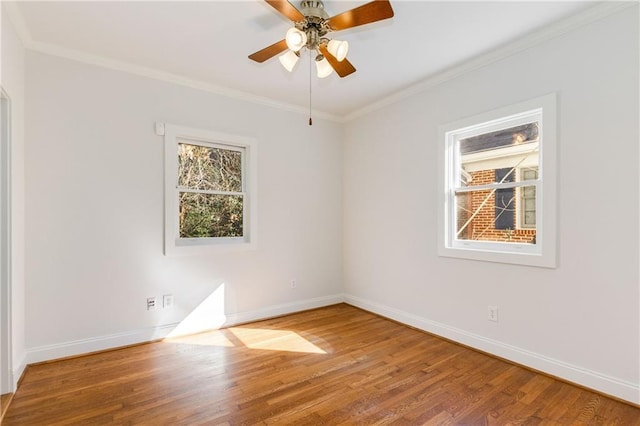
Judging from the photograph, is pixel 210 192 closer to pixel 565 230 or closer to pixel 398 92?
pixel 398 92

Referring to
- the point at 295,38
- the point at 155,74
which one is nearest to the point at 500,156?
the point at 295,38

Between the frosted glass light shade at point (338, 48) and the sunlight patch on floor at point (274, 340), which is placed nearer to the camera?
the frosted glass light shade at point (338, 48)

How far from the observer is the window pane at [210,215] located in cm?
346

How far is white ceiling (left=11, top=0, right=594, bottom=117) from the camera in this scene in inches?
87.0

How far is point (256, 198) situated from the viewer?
3.81m

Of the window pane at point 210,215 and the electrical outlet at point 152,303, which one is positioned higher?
the window pane at point 210,215

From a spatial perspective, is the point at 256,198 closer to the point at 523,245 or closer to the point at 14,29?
the point at 14,29

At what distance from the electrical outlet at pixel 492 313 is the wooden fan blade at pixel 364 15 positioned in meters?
2.53

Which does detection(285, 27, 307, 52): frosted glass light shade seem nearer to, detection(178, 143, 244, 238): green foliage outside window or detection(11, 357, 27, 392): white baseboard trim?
detection(178, 143, 244, 238): green foliage outside window

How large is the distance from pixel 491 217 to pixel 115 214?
355 cm

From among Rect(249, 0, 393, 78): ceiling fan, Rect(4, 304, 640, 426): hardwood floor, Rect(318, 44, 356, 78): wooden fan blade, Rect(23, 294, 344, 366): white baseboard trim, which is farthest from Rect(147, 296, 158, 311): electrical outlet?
Rect(318, 44, 356, 78): wooden fan blade

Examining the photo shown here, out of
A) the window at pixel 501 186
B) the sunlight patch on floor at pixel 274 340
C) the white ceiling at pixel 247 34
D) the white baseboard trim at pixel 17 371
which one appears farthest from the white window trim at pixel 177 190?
the window at pixel 501 186

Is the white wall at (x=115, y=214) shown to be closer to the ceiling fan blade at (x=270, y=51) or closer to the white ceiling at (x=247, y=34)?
the white ceiling at (x=247, y=34)

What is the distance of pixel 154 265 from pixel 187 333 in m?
0.81
